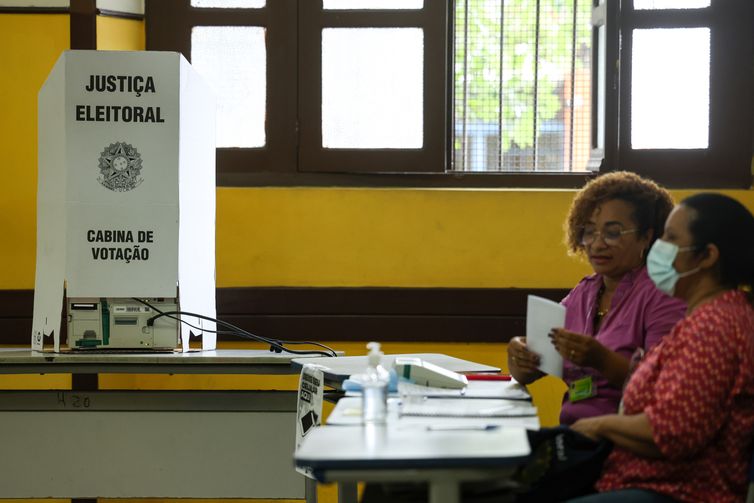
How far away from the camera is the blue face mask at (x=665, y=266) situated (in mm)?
2266

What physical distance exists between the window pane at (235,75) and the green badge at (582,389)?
228 centimetres

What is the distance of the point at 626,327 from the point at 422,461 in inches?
44.4

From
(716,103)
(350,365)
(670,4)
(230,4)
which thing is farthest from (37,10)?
(716,103)

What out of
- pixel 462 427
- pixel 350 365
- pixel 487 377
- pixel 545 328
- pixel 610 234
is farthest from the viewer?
pixel 350 365

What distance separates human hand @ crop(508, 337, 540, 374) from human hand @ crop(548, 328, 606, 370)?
0.70 ft

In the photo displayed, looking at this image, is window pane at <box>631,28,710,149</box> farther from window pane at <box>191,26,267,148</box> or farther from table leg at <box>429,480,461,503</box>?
table leg at <box>429,480,461,503</box>

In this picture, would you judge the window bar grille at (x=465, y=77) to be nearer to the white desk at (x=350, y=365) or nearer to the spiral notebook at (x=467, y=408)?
the white desk at (x=350, y=365)

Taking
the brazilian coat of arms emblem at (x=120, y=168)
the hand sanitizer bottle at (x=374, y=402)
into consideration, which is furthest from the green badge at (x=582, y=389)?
the brazilian coat of arms emblem at (x=120, y=168)

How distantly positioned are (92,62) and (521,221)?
6.24ft

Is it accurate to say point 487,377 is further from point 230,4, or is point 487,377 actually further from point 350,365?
point 230,4

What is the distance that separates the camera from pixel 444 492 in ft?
6.07

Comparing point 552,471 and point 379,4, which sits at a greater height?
point 379,4

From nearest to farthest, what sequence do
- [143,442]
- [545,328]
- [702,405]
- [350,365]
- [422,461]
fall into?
[422,461] → [702,405] → [545,328] → [350,365] → [143,442]

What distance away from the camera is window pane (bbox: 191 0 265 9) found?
15.1 feet
